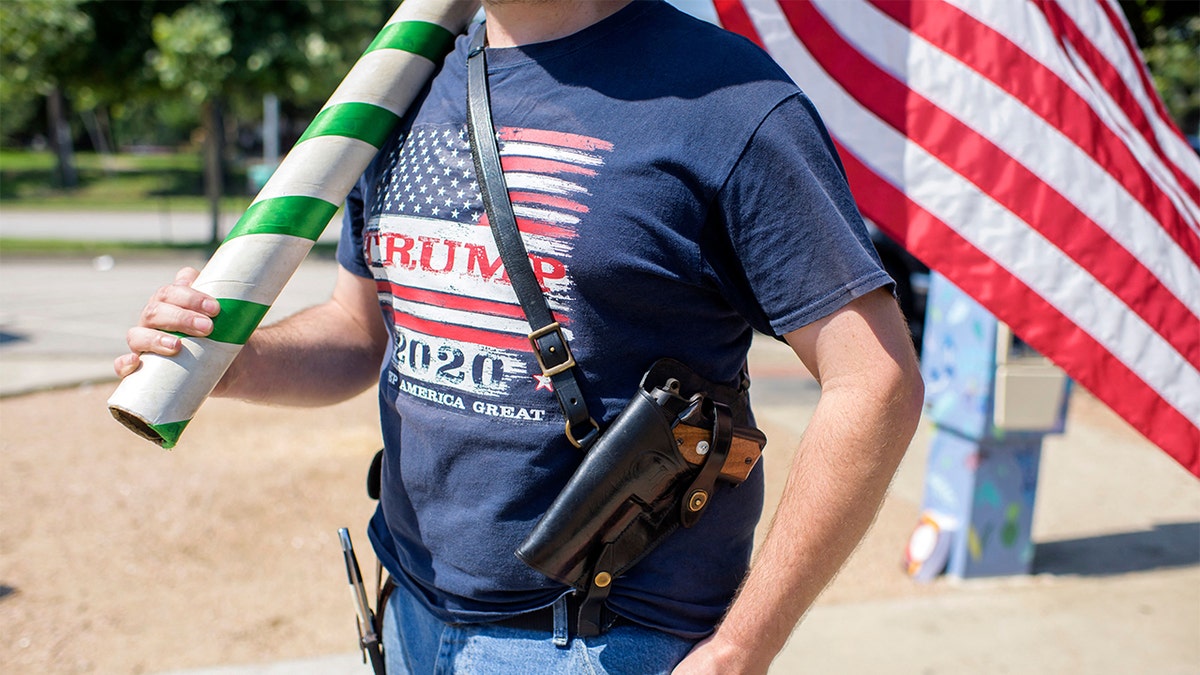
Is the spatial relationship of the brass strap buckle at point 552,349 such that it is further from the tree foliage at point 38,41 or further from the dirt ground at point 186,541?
the tree foliage at point 38,41

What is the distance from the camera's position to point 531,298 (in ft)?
4.75

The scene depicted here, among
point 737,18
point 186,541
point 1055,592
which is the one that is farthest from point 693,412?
point 186,541

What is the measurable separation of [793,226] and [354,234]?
35.8 inches

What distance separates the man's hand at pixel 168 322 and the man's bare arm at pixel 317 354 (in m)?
0.11

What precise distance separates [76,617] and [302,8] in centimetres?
1417

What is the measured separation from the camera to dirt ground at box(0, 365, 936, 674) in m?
3.91

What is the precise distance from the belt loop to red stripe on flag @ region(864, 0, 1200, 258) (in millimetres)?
1639

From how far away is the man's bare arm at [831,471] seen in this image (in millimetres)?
1389

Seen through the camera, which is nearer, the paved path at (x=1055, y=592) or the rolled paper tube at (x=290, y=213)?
the rolled paper tube at (x=290, y=213)

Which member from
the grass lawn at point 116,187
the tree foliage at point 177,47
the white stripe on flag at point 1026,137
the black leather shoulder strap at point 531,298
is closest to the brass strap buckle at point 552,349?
the black leather shoulder strap at point 531,298

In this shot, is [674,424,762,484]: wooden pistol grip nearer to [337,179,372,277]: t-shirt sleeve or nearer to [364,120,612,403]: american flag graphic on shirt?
[364,120,612,403]: american flag graphic on shirt

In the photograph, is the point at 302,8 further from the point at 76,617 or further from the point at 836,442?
the point at 836,442

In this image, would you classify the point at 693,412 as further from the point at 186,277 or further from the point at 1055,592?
the point at 1055,592

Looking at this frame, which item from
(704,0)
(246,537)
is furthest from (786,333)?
(246,537)
